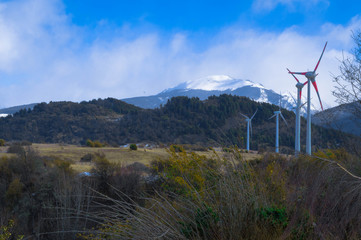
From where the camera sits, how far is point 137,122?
8156cm

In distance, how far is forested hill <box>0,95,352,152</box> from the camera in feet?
→ 239

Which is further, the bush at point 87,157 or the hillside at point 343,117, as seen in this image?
the bush at point 87,157

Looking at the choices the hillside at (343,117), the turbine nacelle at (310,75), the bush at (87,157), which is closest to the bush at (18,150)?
the bush at (87,157)

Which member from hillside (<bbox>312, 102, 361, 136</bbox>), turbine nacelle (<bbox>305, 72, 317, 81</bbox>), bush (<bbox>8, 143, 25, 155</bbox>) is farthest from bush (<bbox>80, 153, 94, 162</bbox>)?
hillside (<bbox>312, 102, 361, 136</bbox>)

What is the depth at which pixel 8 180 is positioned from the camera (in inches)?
970

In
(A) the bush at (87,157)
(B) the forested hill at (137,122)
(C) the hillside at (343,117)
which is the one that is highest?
(B) the forested hill at (137,122)

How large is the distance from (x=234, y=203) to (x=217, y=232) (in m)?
0.53

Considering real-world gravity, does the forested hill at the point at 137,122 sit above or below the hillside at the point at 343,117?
above

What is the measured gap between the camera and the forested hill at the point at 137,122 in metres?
72.8

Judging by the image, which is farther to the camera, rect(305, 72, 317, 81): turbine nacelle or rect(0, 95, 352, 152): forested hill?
rect(0, 95, 352, 152): forested hill

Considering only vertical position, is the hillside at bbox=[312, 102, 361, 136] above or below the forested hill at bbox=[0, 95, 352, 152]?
below

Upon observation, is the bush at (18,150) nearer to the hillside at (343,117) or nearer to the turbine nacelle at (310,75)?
the hillside at (343,117)

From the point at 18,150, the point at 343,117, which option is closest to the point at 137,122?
the point at 18,150

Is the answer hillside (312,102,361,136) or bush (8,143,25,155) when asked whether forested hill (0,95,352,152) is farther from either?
hillside (312,102,361,136)
